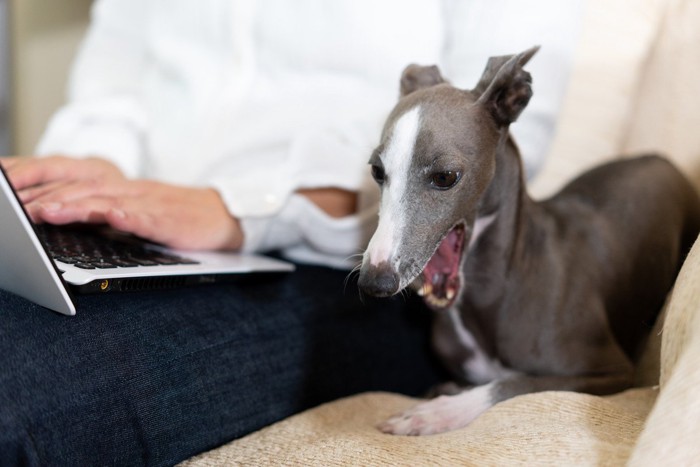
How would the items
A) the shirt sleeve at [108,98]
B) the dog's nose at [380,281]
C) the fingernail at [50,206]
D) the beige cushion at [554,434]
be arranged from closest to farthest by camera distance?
the beige cushion at [554,434] < the dog's nose at [380,281] < the fingernail at [50,206] < the shirt sleeve at [108,98]

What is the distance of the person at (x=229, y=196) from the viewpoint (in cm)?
74

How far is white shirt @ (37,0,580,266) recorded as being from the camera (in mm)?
1155

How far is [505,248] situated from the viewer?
100 centimetres

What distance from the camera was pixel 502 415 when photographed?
794mm

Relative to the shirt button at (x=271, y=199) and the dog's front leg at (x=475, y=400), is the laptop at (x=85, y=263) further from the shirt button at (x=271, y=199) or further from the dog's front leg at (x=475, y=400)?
the dog's front leg at (x=475, y=400)

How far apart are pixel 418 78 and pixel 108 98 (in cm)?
71

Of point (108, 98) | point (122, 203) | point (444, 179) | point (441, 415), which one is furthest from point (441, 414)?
point (108, 98)

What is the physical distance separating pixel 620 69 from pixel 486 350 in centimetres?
56

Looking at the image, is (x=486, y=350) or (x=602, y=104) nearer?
(x=486, y=350)

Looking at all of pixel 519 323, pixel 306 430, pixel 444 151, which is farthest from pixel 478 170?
pixel 306 430

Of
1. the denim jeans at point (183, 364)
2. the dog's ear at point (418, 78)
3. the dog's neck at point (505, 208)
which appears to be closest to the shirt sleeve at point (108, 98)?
the denim jeans at point (183, 364)

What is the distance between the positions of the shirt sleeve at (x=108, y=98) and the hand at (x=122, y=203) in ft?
0.82

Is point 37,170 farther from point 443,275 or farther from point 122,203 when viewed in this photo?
point 443,275

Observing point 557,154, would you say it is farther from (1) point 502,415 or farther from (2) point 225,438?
(2) point 225,438
